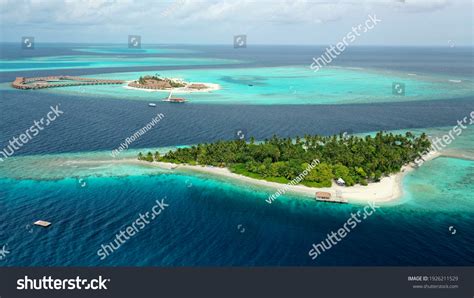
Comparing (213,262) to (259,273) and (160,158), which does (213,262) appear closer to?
(259,273)

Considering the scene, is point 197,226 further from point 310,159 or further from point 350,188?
point 310,159

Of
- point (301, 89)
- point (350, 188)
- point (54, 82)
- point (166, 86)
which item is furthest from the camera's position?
point (54, 82)

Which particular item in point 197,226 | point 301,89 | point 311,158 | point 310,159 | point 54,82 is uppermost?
point 54,82

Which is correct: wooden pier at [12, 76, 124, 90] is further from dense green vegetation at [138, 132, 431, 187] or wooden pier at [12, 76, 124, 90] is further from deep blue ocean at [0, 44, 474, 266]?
dense green vegetation at [138, 132, 431, 187]

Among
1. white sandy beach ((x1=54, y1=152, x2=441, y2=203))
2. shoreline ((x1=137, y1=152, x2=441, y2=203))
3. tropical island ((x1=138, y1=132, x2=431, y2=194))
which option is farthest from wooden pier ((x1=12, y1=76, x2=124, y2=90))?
shoreline ((x1=137, y1=152, x2=441, y2=203))

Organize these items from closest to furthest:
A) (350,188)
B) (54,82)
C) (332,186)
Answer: (350,188), (332,186), (54,82)

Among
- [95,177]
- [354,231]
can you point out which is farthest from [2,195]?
[354,231]

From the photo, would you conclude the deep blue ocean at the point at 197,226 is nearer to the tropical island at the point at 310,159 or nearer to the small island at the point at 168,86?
the tropical island at the point at 310,159

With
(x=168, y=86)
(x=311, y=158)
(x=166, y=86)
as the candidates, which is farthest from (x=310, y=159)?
(x=166, y=86)

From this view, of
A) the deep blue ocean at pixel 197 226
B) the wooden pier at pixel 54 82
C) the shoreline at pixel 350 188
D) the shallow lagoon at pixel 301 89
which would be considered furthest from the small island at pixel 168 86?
the shoreline at pixel 350 188
